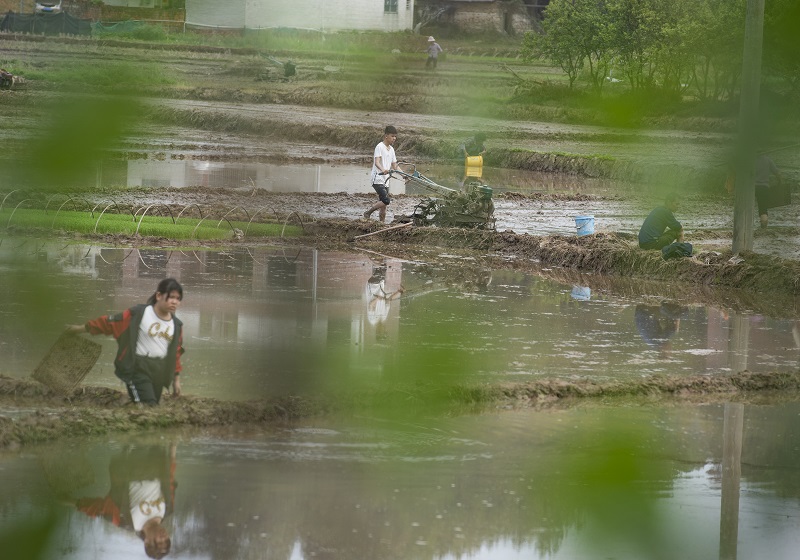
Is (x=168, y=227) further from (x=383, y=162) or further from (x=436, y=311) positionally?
(x=436, y=311)

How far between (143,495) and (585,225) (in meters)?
13.8

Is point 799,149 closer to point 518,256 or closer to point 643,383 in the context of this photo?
point 643,383

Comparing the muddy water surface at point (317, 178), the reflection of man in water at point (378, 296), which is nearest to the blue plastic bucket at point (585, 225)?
the reflection of man in water at point (378, 296)

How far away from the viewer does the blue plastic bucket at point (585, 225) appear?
19797mm

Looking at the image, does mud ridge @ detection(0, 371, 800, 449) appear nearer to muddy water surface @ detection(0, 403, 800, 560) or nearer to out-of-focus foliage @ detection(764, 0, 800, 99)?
muddy water surface @ detection(0, 403, 800, 560)

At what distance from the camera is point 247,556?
600 cm

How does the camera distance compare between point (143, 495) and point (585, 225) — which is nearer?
point (143, 495)

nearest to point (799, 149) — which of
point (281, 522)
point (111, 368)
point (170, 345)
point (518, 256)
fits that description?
point (281, 522)

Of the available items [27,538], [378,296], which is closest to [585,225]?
[378,296]

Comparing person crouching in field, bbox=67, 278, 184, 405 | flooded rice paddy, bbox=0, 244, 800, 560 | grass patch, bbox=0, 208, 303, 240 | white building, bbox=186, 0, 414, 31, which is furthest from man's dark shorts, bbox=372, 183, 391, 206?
white building, bbox=186, 0, 414, 31

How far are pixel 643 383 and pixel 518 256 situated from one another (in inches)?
353

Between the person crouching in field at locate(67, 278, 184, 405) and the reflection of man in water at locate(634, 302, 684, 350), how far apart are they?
248 inches

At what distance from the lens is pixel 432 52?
177cm

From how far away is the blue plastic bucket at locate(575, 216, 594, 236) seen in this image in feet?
65.0
